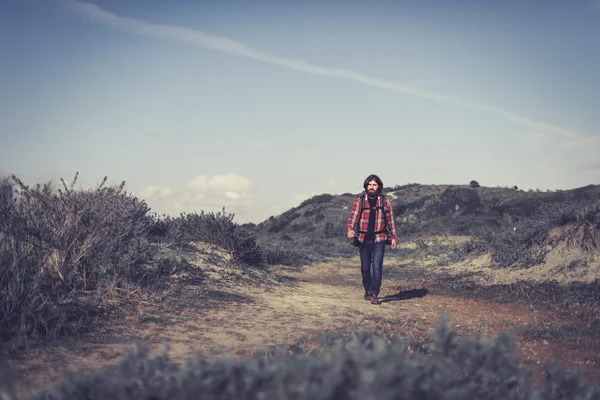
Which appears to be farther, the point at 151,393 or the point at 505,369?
the point at 505,369

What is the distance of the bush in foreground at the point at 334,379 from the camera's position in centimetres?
201

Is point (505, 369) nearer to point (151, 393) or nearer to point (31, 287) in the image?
point (151, 393)

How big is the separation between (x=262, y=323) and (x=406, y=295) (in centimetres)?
482

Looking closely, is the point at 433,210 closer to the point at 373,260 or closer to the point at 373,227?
the point at 373,227

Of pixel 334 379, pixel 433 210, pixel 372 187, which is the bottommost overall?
pixel 334 379

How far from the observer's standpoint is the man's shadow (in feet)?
29.5

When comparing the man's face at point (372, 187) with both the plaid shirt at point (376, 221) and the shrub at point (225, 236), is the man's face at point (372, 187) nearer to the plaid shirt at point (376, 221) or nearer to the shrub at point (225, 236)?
the plaid shirt at point (376, 221)

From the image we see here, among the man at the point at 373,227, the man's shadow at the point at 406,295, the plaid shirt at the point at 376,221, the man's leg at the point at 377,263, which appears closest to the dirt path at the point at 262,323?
the man's shadow at the point at 406,295

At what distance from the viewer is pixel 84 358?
4141 millimetres

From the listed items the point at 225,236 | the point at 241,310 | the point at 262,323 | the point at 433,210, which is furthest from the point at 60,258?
the point at 433,210

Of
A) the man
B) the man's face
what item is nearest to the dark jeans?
the man

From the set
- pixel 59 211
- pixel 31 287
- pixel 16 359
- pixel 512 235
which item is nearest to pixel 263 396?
pixel 16 359

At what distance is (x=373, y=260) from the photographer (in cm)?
799

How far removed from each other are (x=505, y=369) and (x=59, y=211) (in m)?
6.26
